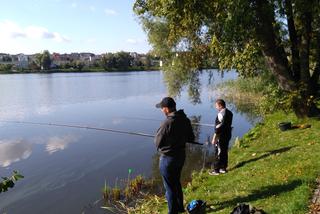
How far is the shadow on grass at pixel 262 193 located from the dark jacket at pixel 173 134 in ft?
4.82

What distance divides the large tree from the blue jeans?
670 centimetres

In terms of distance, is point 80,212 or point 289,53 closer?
point 80,212

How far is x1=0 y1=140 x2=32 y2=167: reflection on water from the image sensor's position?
20198 mm

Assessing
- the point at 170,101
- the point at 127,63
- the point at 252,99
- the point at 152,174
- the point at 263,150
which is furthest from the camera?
the point at 127,63

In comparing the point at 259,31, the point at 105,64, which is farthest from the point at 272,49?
the point at 105,64

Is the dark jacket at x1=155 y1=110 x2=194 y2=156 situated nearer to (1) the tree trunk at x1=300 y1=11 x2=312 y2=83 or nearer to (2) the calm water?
(2) the calm water

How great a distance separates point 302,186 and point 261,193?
0.87 meters

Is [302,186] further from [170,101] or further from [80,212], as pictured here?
[80,212]

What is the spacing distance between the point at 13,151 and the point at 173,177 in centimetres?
1620

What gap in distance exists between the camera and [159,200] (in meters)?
11.3

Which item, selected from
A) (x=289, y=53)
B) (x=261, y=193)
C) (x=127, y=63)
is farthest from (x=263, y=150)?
(x=127, y=63)

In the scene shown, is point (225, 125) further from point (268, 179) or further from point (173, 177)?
point (173, 177)

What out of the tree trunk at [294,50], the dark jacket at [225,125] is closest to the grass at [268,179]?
the dark jacket at [225,125]

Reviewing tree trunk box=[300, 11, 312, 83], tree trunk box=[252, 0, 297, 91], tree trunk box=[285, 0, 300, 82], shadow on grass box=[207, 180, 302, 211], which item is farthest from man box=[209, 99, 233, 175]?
tree trunk box=[285, 0, 300, 82]
